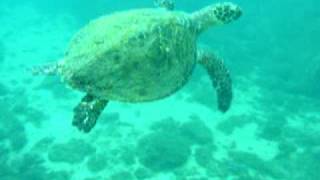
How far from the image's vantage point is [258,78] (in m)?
20.5

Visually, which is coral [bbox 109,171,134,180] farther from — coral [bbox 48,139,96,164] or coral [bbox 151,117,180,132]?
coral [bbox 151,117,180,132]

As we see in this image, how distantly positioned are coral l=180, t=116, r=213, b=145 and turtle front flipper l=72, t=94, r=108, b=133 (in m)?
8.42

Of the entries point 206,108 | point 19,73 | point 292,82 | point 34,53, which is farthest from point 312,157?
point 34,53

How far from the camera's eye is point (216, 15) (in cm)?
775

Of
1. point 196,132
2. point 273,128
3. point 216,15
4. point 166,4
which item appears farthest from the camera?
point 273,128

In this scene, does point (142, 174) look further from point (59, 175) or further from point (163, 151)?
point (59, 175)

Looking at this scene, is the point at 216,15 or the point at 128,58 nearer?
the point at 128,58

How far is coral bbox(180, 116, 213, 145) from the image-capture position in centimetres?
1447

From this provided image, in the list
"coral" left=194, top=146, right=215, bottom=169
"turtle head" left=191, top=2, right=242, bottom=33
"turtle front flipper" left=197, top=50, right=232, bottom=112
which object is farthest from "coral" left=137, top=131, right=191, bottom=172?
"turtle head" left=191, top=2, right=242, bottom=33

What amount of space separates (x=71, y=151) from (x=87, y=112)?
8.28 m

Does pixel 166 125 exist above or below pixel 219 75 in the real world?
above

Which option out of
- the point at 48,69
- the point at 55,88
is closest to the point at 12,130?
the point at 55,88

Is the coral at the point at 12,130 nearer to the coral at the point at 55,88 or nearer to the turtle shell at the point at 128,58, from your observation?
the coral at the point at 55,88

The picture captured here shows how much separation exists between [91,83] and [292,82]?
623 inches
